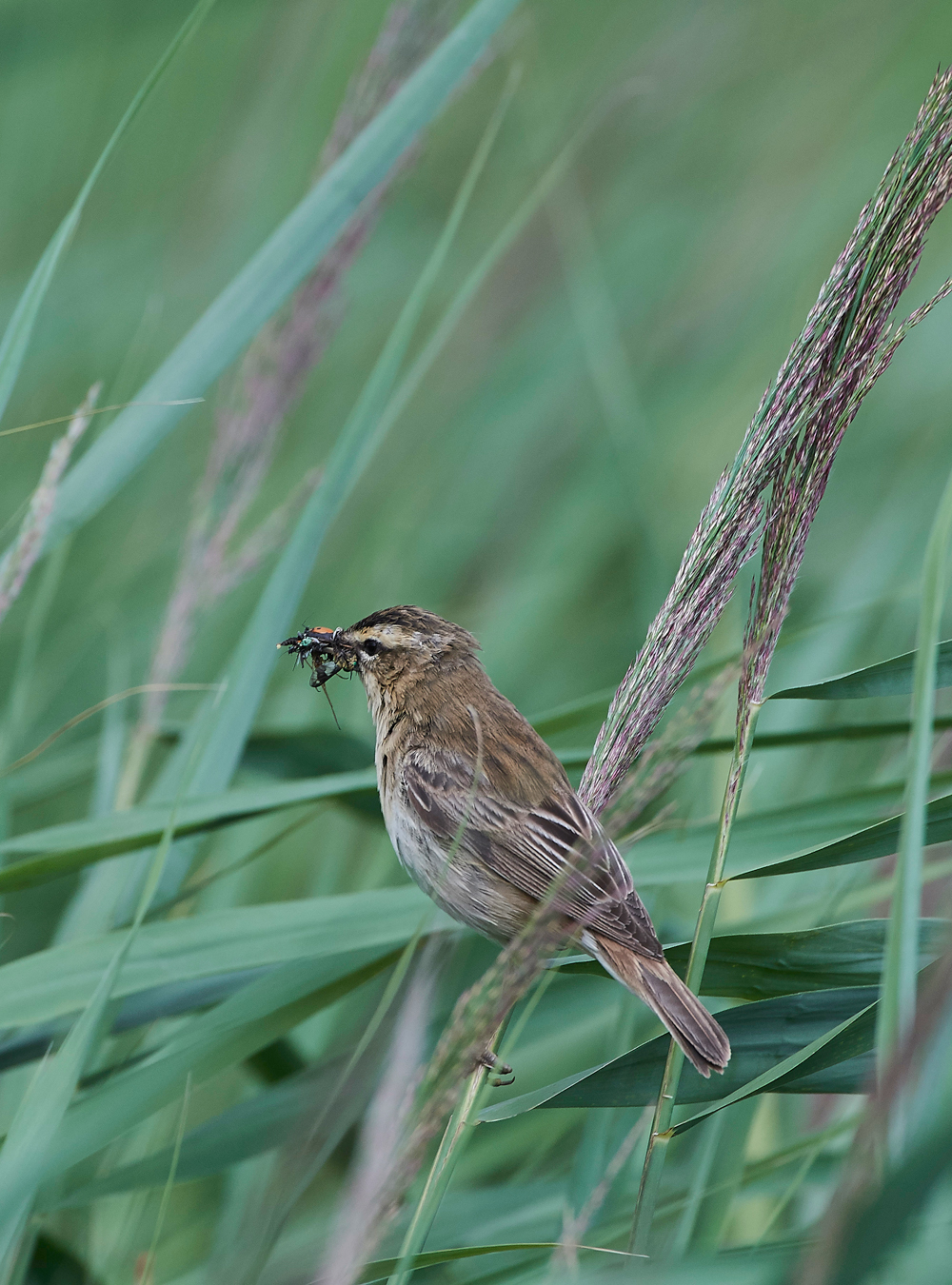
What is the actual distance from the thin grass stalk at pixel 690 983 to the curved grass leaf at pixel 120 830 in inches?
32.5

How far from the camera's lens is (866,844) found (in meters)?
1.40

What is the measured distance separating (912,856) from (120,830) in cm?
129

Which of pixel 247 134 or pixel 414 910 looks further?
pixel 247 134

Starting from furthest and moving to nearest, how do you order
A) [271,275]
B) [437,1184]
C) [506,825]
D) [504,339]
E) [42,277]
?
[504,339] < [506,825] < [271,275] < [42,277] < [437,1184]

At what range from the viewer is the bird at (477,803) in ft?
5.71

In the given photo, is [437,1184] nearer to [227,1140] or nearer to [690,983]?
[690,983]

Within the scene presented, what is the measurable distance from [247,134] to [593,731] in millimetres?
3076

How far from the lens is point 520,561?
3.72 meters

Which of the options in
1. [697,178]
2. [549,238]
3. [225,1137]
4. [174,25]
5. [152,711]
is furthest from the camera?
[697,178]

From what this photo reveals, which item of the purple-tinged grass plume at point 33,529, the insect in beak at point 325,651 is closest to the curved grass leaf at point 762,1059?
the purple-tinged grass plume at point 33,529

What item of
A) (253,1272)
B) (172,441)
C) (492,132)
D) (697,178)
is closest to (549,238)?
A: (697,178)

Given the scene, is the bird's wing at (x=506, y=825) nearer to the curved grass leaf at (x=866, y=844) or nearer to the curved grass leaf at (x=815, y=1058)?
the curved grass leaf at (x=866, y=844)

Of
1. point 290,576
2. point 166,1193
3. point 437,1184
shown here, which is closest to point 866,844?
point 437,1184

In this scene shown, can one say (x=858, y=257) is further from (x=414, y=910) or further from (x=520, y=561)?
(x=520, y=561)
